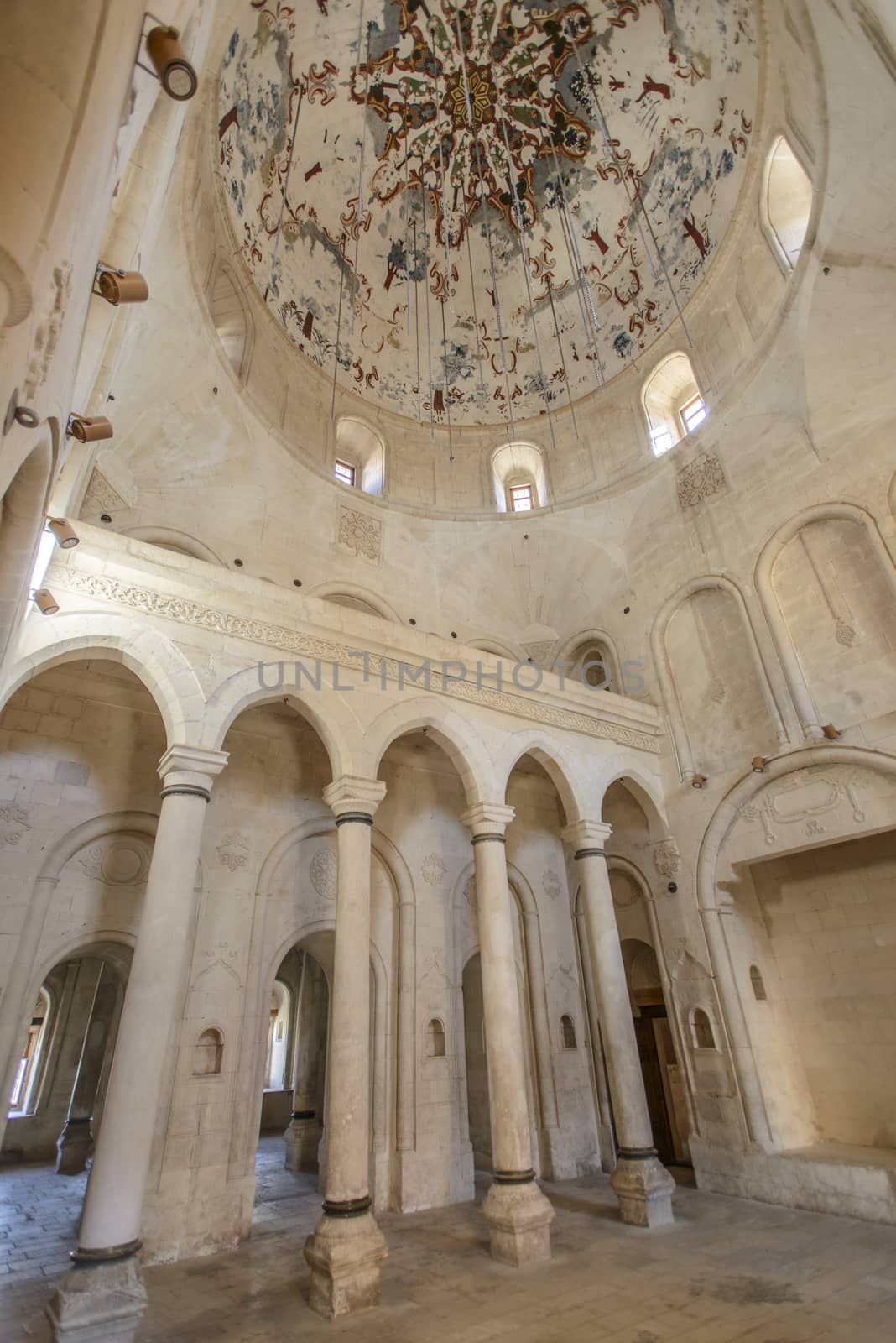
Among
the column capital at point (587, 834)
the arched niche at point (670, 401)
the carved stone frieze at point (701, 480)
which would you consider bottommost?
the column capital at point (587, 834)

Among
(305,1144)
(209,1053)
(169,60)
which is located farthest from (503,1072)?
Result: (169,60)

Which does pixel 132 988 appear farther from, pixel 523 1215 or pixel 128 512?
pixel 128 512

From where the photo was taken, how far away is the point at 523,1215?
654 cm

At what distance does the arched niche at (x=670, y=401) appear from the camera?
13.2 metres

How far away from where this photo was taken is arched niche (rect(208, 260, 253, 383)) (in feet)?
37.8

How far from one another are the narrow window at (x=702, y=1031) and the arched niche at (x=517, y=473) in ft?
32.5

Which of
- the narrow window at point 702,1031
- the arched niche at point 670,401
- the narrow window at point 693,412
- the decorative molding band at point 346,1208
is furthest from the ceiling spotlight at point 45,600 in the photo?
the narrow window at point 693,412

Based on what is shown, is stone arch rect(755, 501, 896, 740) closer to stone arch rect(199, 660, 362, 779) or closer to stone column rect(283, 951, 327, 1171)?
stone arch rect(199, 660, 362, 779)

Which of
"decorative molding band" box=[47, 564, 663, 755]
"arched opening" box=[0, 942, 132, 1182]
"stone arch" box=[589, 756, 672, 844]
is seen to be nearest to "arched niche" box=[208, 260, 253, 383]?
"decorative molding band" box=[47, 564, 663, 755]

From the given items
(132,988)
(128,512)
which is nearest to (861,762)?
(132,988)

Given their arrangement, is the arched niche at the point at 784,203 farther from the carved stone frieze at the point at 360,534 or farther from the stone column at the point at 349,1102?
the stone column at the point at 349,1102

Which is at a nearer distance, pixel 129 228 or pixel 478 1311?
pixel 129 228

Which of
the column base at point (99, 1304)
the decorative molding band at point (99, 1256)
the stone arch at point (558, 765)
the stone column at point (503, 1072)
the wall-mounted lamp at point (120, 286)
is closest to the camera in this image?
the wall-mounted lamp at point (120, 286)

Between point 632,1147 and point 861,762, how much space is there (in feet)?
17.6
